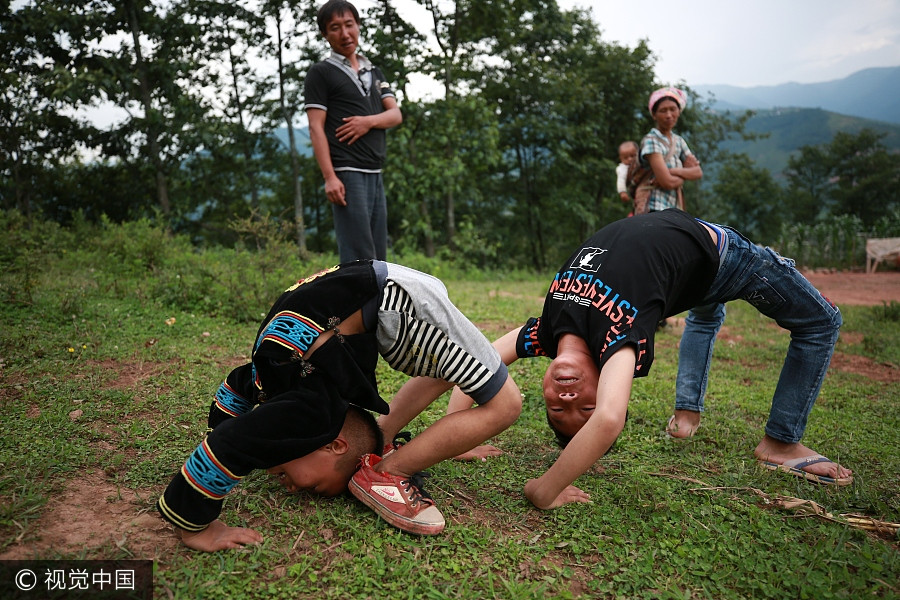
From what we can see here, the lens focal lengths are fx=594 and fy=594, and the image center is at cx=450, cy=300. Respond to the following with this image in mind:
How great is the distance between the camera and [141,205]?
40.8ft

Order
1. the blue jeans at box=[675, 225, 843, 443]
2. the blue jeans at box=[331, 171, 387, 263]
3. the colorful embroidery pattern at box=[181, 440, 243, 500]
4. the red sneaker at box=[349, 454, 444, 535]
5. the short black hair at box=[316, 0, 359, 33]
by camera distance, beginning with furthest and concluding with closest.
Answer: the blue jeans at box=[331, 171, 387, 263] → the short black hair at box=[316, 0, 359, 33] → the blue jeans at box=[675, 225, 843, 443] → the red sneaker at box=[349, 454, 444, 535] → the colorful embroidery pattern at box=[181, 440, 243, 500]

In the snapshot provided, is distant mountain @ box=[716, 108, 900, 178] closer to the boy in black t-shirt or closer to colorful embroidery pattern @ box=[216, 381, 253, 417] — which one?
the boy in black t-shirt

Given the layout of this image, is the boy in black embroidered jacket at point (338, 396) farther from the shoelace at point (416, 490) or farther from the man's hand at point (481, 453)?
the man's hand at point (481, 453)

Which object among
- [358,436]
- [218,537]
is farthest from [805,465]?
[218,537]

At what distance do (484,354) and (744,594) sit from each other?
1.05m

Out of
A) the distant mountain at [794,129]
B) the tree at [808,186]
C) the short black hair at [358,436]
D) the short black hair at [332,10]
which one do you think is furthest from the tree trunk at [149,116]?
the distant mountain at [794,129]

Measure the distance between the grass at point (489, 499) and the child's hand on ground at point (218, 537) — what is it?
30mm

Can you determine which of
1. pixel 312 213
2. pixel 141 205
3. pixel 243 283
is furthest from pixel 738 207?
pixel 243 283

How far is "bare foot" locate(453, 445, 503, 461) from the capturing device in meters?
2.57

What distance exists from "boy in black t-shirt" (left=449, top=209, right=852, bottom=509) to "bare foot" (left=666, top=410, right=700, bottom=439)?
14 mm

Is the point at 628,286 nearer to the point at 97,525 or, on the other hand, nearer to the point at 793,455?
the point at 793,455

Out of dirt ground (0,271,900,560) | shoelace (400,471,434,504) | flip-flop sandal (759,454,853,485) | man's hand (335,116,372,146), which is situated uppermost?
man's hand (335,116,372,146)

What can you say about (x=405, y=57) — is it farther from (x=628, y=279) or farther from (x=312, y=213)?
(x=628, y=279)

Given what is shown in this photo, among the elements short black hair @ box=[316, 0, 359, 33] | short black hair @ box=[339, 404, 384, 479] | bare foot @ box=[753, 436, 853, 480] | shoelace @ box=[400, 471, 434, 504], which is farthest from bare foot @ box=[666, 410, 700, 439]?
short black hair @ box=[316, 0, 359, 33]
